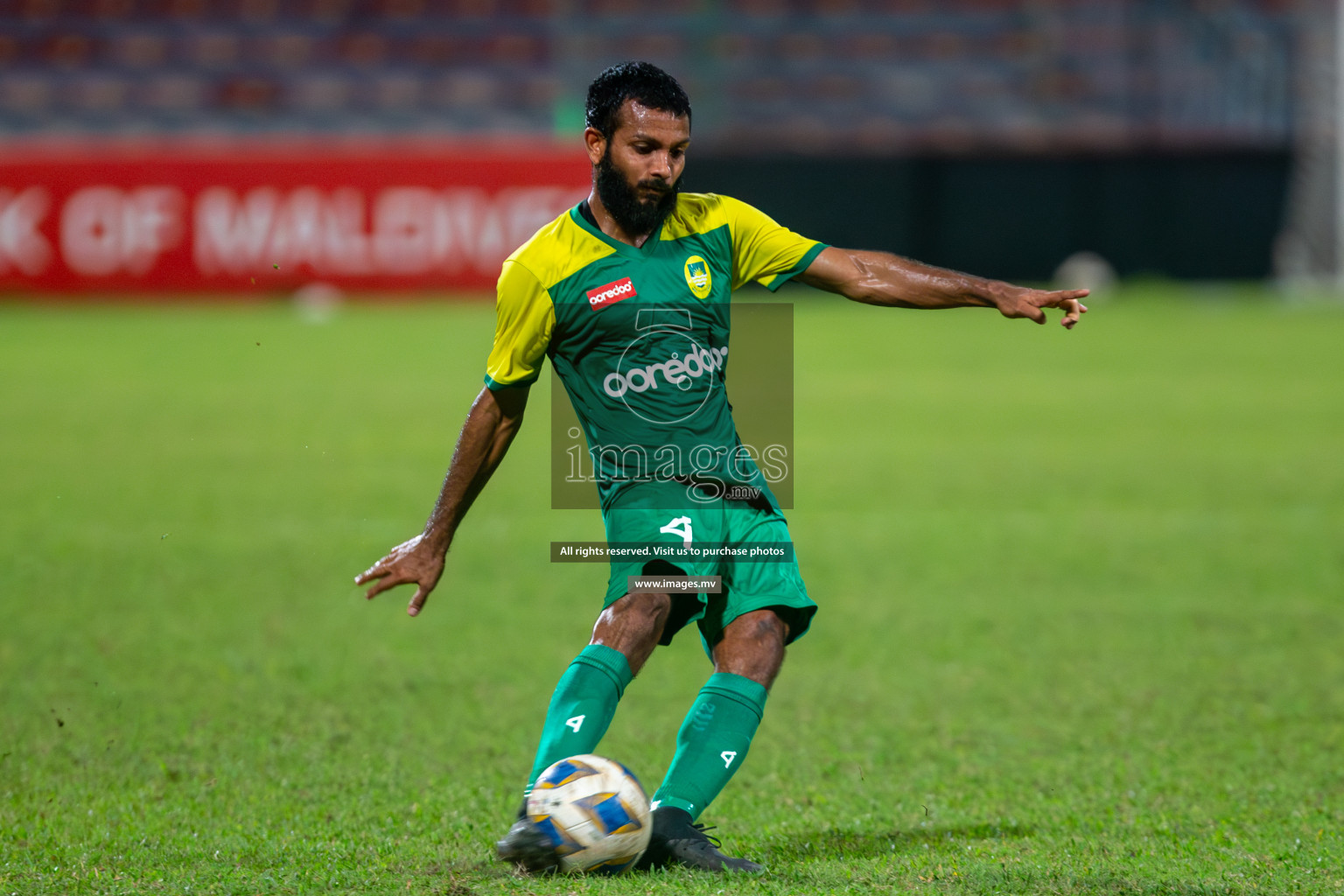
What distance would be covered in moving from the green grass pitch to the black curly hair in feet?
5.27

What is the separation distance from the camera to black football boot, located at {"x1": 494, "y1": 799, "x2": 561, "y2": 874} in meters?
3.16

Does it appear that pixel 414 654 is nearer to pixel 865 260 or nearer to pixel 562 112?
pixel 865 260

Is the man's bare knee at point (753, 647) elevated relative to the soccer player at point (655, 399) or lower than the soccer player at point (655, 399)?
lower

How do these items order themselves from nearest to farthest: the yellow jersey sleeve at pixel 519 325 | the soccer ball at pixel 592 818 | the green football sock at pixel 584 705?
the soccer ball at pixel 592 818
the green football sock at pixel 584 705
the yellow jersey sleeve at pixel 519 325

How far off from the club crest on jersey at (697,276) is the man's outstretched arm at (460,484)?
440 millimetres

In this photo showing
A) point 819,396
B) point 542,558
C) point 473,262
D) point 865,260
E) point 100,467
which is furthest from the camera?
point 473,262

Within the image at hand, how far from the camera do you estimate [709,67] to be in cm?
2498

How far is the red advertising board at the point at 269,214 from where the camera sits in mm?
19578

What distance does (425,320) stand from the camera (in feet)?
60.7

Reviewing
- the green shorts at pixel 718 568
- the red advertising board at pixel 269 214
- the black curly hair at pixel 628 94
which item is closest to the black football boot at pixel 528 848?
the green shorts at pixel 718 568

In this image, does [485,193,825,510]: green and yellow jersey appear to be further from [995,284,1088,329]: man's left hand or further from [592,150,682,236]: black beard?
[995,284,1088,329]: man's left hand

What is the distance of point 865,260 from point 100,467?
7.39 meters

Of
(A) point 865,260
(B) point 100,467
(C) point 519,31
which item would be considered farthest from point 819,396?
(C) point 519,31

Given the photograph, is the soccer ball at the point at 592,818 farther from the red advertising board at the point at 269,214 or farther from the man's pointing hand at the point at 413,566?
the red advertising board at the point at 269,214
